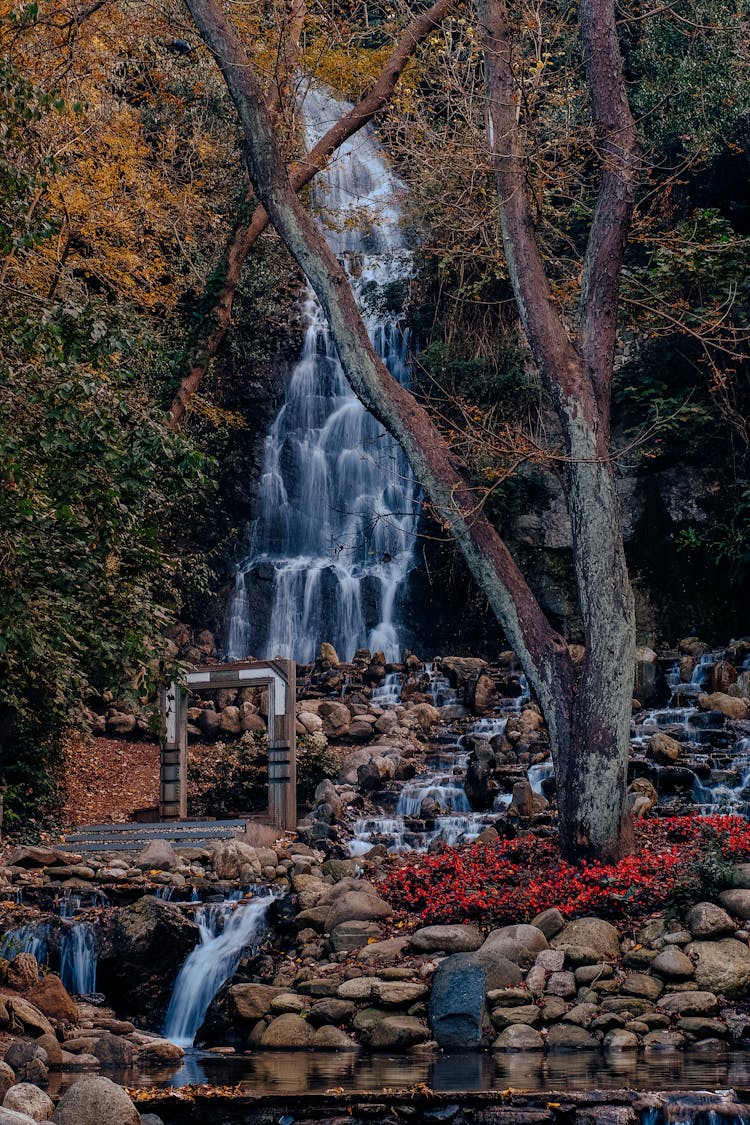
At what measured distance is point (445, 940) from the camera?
9.02 m

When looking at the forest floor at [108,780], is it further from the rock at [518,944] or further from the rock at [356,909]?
the rock at [518,944]

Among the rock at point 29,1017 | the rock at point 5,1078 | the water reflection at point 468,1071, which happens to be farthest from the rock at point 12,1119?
the rock at point 29,1017

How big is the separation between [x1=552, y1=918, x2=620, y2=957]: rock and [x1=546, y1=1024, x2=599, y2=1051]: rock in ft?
3.16

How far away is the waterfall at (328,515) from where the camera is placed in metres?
Answer: 21.2

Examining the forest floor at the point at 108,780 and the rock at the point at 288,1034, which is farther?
the forest floor at the point at 108,780

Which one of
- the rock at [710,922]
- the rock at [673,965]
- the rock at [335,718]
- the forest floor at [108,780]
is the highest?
the rock at [335,718]

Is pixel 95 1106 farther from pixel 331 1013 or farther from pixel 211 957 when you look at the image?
pixel 211 957

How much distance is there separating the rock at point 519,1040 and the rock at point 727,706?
8.25 meters

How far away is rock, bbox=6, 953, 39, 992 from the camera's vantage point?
8.68m

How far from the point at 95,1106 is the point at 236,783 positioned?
10476 mm

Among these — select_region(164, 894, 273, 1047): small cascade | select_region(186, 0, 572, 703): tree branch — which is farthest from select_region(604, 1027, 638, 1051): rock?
select_region(164, 894, 273, 1047): small cascade

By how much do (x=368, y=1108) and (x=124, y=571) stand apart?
4.92 meters

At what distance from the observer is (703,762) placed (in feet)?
43.6

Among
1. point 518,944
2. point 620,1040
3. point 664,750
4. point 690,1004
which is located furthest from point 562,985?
point 664,750
